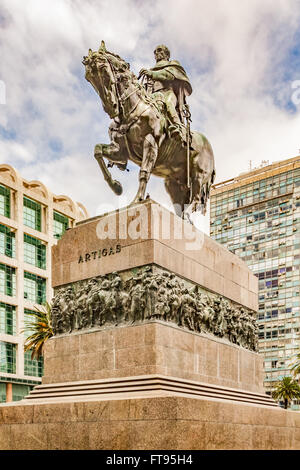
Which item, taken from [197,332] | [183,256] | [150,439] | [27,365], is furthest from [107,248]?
A: [27,365]

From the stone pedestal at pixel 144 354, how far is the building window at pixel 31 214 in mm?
50028

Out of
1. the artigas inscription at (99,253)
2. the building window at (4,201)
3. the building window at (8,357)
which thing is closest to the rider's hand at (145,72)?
the artigas inscription at (99,253)

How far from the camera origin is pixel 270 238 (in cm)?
9325

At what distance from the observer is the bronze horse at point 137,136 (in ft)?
61.9

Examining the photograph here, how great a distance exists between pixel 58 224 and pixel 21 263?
8.56 m

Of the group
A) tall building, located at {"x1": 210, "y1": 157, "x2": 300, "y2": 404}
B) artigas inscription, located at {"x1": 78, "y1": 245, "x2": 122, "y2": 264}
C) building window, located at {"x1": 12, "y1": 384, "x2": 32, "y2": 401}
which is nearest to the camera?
artigas inscription, located at {"x1": 78, "y1": 245, "x2": 122, "y2": 264}

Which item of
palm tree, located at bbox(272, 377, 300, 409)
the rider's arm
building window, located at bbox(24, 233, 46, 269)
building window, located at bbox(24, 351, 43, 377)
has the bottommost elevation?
palm tree, located at bbox(272, 377, 300, 409)

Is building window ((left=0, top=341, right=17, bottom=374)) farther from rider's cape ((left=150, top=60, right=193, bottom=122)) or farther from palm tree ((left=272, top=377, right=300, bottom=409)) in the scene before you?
rider's cape ((left=150, top=60, right=193, bottom=122))

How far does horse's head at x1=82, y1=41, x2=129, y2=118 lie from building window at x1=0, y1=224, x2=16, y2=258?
4758 centimetres

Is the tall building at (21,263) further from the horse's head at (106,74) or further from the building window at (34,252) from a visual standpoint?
the horse's head at (106,74)

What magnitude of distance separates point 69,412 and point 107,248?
4766 millimetres

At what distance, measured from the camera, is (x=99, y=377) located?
1684 centimetres

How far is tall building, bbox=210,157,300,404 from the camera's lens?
285ft

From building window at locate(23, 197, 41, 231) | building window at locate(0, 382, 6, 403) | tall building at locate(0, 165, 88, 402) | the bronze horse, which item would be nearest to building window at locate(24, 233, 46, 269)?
tall building at locate(0, 165, 88, 402)
